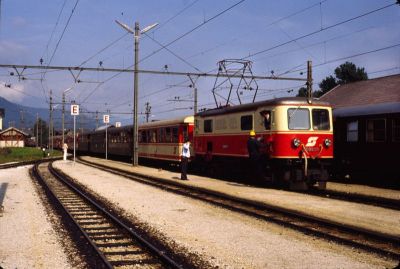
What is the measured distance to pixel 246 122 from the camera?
1830 cm

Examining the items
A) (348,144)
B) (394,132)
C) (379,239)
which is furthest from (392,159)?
(379,239)

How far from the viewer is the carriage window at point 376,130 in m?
17.6

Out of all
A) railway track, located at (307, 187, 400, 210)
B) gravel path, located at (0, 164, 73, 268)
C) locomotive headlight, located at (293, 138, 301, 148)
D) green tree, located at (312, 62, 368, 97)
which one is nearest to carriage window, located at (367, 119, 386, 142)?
railway track, located at (307, 187, 400, 210)

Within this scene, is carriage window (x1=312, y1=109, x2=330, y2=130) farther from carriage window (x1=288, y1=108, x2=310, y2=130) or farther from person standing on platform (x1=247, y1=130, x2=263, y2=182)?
person standing on platform (x1=247, y1=130, x2=263, y2=182)

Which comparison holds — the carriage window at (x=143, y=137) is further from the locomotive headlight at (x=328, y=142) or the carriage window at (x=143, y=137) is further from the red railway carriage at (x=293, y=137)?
the locomotive headlight at (x=328, y=142)

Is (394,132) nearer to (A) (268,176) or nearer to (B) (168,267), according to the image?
(A) (268,176)

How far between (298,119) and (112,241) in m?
9.69

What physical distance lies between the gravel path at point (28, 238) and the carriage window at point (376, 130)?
11775 millimetres

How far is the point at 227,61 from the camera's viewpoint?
937 inches

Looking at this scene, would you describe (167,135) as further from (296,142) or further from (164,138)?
(296,142)

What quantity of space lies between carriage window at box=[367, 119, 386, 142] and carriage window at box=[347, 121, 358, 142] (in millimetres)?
648

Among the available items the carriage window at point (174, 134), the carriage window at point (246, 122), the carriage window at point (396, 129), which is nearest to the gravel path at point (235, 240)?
the carriage window at point (246, 122)

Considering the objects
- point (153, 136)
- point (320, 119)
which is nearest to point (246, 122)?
point (320, 119)

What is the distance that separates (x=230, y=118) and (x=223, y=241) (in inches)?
447
